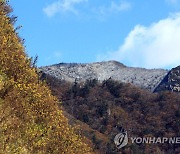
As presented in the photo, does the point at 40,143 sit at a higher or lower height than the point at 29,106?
lower

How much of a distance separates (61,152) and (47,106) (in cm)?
369

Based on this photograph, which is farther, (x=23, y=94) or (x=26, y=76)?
(x=26, y=76)

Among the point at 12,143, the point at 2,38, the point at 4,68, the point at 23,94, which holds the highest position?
the point at 2,38

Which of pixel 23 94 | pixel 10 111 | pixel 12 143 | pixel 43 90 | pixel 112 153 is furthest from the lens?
pixel 112 153

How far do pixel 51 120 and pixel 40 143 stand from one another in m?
6.74

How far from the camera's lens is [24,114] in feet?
76.7

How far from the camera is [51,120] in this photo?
94.7 ft

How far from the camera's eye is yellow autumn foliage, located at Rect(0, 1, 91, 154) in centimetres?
1932

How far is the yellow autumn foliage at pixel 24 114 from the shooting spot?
63.4 feet

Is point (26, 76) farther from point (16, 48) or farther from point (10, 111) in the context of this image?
point (10, 111)

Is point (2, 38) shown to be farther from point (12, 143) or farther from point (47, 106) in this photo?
point (12, 143)

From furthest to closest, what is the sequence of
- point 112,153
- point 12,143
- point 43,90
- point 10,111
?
1. point 112,153
2. point 43,90
3. point 10,111
4. point 12,143

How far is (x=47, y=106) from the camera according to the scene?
29406mm

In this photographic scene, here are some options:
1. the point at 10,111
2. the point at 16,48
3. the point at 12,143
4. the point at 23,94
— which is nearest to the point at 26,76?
the point at 16,48
